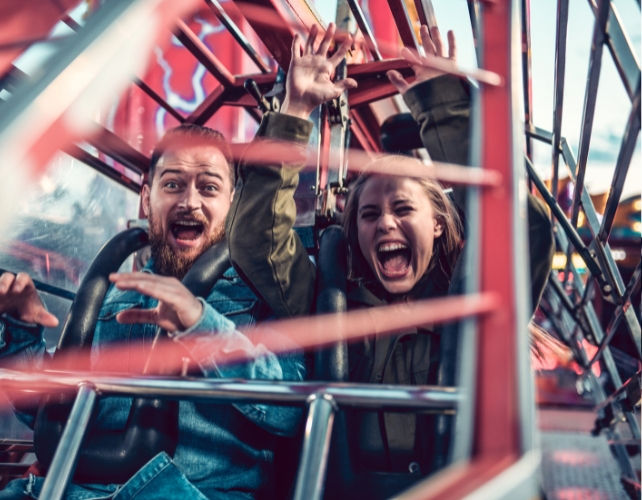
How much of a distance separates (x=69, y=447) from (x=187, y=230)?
2.49 feet

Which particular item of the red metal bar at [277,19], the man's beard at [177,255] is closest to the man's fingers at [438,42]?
the red metal bar at [277,19]

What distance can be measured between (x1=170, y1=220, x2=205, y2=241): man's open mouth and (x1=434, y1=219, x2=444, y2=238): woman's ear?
24.3 inches

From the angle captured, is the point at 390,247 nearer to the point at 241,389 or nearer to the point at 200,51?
the point at 241,389

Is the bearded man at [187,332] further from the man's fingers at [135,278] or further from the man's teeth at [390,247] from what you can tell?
the man's teeth at [390,247]

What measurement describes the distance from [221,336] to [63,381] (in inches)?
9.4

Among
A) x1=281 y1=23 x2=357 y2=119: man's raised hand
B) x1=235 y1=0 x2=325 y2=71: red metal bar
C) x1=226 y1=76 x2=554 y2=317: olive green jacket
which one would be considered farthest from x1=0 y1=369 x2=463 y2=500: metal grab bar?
x1=235 y1=0 x2=325 y2=71: red metal bar

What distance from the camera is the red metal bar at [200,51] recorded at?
1.59 metres

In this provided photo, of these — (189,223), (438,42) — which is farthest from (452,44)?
(189,223)

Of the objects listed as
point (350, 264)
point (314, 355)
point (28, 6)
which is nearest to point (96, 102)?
point (28, 6)

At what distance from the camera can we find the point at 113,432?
3.43ft

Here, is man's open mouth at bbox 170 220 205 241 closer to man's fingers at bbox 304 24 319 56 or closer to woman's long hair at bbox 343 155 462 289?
woman's long hair at bbox 343 155 462 289

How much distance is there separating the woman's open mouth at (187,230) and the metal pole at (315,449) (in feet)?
2.79

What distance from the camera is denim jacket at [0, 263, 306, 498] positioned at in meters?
0.87

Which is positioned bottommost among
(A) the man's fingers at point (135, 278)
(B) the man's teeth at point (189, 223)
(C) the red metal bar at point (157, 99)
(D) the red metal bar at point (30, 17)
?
(A) the man's fingers at point (135, 278)
